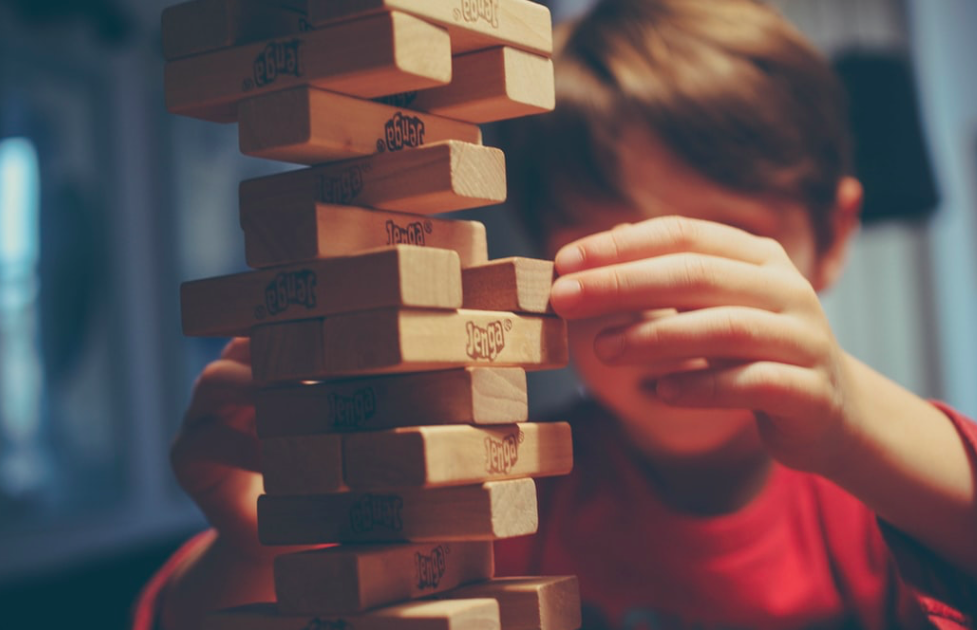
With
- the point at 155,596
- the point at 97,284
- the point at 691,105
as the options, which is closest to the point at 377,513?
the point at 155,596

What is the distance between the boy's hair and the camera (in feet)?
4.04

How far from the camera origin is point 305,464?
0.62 meters

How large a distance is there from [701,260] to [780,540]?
26.8 inches

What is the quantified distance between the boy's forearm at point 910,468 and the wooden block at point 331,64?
42cm

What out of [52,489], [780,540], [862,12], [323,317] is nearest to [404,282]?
[323,317]

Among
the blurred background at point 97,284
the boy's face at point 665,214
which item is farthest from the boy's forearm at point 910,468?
the blurred background at point 97,284

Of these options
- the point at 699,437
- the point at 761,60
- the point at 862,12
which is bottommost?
the point at 699,437

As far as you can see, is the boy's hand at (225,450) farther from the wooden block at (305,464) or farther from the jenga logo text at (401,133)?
the jenga logo text at (401,133)

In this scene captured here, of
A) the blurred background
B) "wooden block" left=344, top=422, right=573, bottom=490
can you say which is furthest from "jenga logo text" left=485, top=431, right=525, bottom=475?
the blurred background

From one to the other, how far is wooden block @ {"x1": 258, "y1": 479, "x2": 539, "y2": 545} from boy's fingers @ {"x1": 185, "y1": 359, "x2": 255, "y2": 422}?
0.13m

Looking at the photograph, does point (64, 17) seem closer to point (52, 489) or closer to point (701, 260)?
point (52, 489)

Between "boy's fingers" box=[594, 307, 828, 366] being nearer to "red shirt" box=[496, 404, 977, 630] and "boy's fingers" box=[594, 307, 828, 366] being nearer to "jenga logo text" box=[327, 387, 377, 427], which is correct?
"jenga logo text" box=[327, 387, 377, 427]

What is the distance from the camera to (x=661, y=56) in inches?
49.4

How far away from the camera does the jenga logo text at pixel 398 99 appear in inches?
26.1
